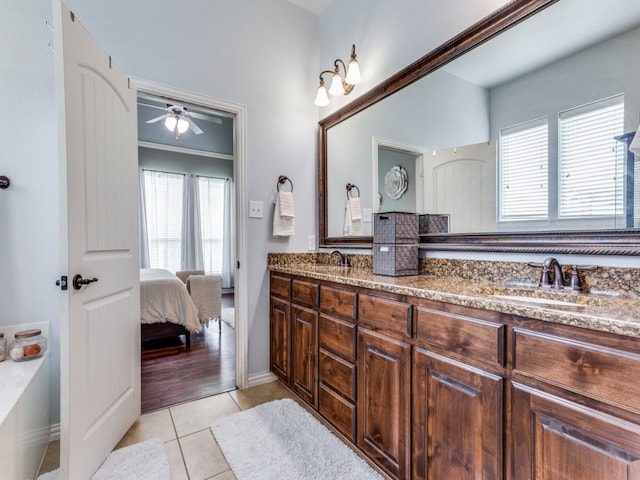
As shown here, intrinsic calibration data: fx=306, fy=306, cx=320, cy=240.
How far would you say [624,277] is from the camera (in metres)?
1.04

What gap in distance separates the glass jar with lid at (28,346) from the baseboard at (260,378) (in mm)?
1252

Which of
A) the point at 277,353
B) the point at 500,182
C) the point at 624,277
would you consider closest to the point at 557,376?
the point at 624,277

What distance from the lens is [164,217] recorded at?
5.68 metres

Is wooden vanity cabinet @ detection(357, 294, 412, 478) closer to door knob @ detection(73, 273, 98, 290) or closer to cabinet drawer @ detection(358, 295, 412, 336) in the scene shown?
cabinet drawer @ detection(358, 295, 412, 336)

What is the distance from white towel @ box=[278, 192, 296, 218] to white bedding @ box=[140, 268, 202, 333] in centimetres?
163

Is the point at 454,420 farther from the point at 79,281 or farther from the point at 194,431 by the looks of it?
the point at 79,281

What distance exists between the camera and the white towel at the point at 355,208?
2221 mm

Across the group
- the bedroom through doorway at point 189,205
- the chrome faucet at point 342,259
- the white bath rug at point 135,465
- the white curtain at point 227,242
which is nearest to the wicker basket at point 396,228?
the chrome faucet at point 342,259

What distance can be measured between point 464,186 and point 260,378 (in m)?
1.95

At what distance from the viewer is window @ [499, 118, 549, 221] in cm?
125

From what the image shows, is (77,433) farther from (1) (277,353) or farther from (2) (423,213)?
(2) (423,213)

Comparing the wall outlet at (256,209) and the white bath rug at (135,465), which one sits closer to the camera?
the white bath rug at (135,465)

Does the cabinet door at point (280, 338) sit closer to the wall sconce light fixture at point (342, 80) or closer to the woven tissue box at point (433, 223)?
the woven tissue box at point (433, 223)

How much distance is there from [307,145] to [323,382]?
182 centimetres
